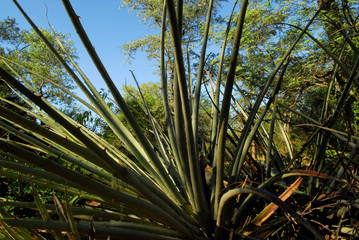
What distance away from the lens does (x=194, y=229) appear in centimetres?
75

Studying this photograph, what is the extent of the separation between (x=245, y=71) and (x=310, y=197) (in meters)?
9.04

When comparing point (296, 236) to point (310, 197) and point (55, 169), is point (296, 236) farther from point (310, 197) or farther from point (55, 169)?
point (55, 169)

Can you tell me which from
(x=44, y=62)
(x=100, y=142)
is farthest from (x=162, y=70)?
(x=44, y=62)

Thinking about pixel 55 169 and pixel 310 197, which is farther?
pixel 310 197

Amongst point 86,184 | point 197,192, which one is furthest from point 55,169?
point 197,192

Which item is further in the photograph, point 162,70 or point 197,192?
point 162,70

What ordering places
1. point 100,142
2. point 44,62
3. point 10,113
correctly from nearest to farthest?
1. point 10,113
2. point 100,142
3. point 44,62

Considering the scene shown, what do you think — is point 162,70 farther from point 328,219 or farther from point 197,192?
point 328,219

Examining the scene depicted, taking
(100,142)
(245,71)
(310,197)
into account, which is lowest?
(310,197)

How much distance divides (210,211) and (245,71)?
914 cm

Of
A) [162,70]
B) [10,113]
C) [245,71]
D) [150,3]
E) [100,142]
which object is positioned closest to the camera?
[10,113]

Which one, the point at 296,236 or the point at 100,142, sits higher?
the point at 100,142

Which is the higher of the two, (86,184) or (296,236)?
(86,184)

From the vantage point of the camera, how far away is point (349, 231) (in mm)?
708
